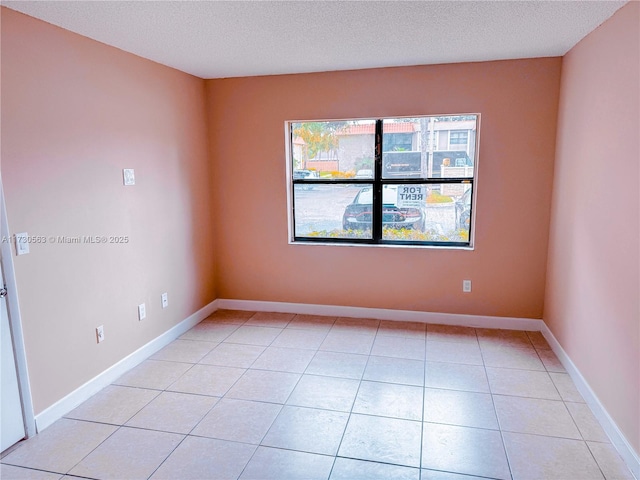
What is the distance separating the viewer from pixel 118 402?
8.66 feet

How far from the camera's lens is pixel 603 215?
240 cm

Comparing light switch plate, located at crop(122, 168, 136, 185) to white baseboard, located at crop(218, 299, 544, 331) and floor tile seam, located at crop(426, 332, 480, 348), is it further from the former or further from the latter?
floor tile seam, located at crop(426, 332, 480, 348)

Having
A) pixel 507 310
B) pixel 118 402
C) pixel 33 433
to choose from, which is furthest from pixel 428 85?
pixel 33 433

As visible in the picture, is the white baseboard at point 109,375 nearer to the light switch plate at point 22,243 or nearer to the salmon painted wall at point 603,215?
the light switch plate at point 22,243

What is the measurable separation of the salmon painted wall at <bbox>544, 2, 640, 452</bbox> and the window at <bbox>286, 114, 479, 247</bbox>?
81 centimetres

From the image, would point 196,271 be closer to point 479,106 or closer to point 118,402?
point 118,402

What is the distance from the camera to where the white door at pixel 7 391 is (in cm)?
214

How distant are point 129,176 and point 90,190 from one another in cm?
38

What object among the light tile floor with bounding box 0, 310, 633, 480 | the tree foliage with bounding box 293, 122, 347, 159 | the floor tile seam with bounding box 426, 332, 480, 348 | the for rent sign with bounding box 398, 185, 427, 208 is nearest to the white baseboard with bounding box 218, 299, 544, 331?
the light tile floor with bounding box 0, 310, 633, 480

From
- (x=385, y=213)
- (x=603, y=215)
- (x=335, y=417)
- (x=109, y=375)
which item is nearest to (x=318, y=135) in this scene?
(x=385, y=213)

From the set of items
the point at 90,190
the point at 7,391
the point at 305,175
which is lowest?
the point at 7,391

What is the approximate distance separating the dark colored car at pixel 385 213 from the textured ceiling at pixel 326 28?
114 centimetres

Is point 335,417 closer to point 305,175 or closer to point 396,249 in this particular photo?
point 396,249

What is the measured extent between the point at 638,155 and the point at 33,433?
349cm
